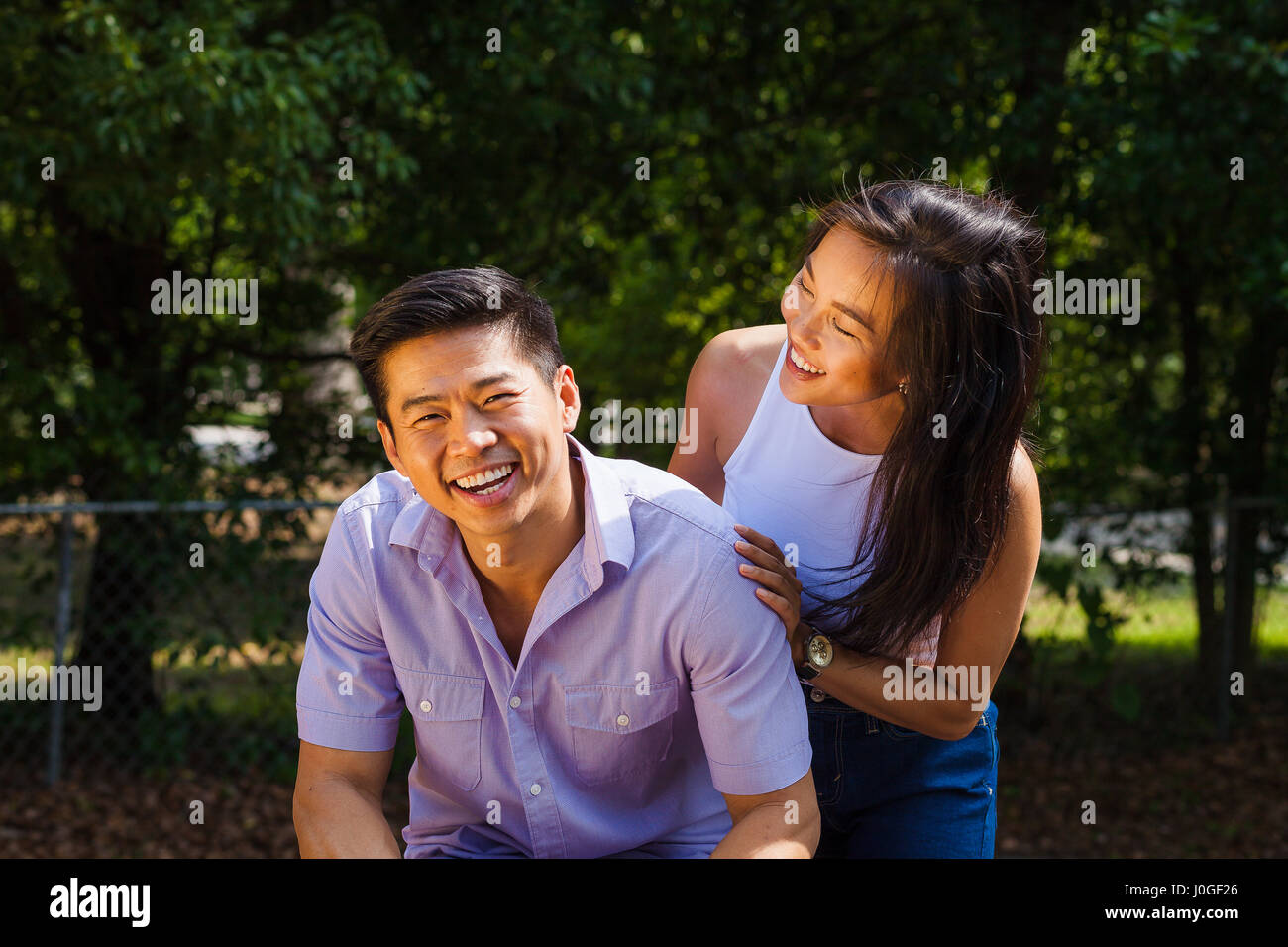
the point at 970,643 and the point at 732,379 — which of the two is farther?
the point at 732,379

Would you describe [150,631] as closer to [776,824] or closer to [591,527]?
[591,527]

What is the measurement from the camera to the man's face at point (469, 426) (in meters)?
2.30

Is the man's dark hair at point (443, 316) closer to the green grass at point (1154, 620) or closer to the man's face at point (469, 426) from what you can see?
the man's face at point (469, 426)

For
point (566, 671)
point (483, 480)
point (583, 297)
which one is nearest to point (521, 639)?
point (566, 671)

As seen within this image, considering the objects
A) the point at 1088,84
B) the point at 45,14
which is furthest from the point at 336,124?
the point at 1088,84

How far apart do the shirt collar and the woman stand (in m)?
0.24

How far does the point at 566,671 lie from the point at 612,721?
13cm

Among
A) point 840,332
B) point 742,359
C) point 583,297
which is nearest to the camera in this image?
point 840,332

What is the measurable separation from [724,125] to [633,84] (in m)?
0.99

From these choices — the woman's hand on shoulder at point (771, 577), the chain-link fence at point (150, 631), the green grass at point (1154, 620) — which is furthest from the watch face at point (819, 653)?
the green grass at point (1154, 620)

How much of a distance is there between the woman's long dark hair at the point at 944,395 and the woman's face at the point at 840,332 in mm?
28

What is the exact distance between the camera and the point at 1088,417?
7.16m

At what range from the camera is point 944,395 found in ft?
8.18

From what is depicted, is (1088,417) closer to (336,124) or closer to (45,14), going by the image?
(336,124)
